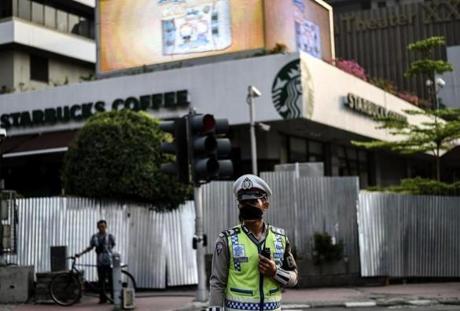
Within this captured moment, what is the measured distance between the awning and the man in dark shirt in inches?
353

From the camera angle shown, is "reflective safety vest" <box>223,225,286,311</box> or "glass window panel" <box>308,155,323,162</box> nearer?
"reflective safety vest" <box>223,225,286,311</box>

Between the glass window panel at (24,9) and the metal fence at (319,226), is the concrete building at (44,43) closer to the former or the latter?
the glass window panel at (24,9)

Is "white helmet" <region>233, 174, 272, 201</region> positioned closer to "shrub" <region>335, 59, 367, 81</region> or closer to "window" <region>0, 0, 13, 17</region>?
"shrub" <region>335, 59, 367, 81</region>

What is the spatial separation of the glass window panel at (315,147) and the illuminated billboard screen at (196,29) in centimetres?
348

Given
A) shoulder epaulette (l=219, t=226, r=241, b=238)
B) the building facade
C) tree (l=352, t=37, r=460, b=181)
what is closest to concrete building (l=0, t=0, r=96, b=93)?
tree (l=352, t=37, r=460, b=181)

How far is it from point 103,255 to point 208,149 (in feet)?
12.0

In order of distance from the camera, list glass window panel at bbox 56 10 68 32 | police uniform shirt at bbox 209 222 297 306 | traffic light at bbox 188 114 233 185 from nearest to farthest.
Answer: police uniform shirt at bbox 209 222 297 306 < traffic light at bbox 188 114 233 185 < glass window panel at bbox 56 10 68 32

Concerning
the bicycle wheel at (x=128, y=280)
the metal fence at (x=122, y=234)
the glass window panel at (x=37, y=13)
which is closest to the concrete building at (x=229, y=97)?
the metal fence at (x=122, y=234)

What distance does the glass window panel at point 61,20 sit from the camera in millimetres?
34594

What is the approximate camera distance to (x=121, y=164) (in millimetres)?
16516

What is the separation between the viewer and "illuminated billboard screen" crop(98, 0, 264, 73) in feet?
76.9

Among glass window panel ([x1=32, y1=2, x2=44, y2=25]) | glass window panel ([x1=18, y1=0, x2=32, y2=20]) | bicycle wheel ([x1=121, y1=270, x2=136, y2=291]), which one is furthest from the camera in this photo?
glass window panel ([x1=32, y1=2, x2=44, y2=25])

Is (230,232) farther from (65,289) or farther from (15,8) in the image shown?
(15,8)

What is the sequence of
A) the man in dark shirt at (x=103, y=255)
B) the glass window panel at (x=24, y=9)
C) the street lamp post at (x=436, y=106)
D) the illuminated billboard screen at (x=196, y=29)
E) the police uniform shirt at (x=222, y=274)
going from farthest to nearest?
the glass window panel at (x=24, y=9) < the illuminated billboard screen at (x=196, y=29) < the street lamp post at (x=436, y=106) < the man in dark shirt at (x=103, y=255) < the police uniform shirt at (x=222, y=274)
